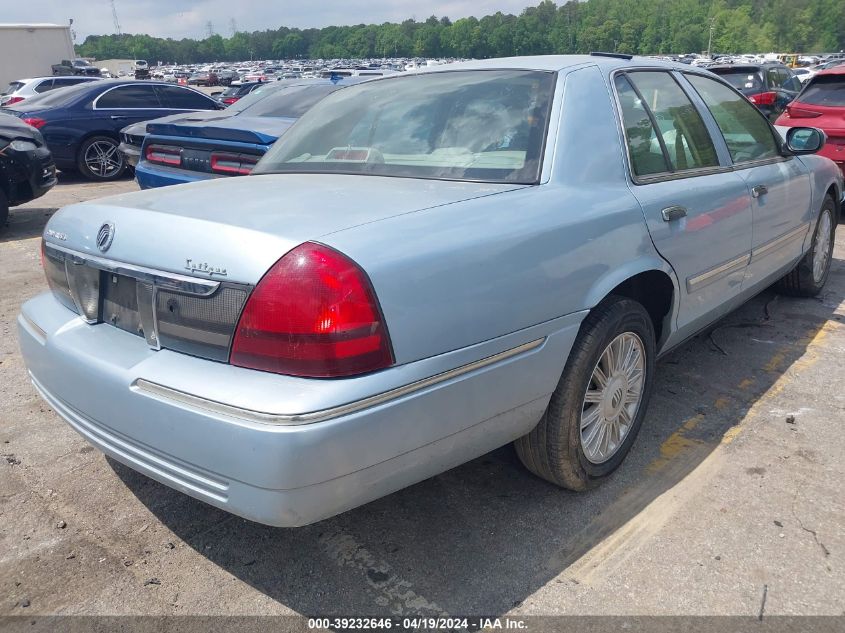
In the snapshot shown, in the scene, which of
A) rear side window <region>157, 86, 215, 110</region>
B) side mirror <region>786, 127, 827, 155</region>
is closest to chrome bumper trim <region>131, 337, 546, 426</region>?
side mirror <region>786, 127, 827, 155</region>

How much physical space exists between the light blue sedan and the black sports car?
17.5 feet

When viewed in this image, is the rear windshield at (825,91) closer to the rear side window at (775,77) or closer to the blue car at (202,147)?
the rear side window at (775,77)

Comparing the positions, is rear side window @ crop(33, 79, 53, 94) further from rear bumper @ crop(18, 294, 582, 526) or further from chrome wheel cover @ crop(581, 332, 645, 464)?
chrome wheel cover @ crop(581, 332, 645, 464)

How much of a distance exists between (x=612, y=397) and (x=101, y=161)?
10507mm

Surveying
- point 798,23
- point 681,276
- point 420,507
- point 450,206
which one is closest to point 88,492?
point 420,507

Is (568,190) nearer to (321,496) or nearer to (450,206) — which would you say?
(450,206)

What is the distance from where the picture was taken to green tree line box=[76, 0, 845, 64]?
3692 inches

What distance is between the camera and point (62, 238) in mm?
2578

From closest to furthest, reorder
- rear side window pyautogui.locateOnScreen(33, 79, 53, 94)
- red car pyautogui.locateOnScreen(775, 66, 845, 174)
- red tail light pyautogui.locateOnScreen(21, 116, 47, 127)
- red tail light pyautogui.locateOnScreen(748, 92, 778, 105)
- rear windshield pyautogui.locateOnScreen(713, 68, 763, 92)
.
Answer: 1. red car pyautogui.locateOnScreen(775, 66, 845, 174)
2. red tail light pyautogui.locateOnScreen(21, 116, 47, 127)
3. red tail light pyautogui.locateOnScreen(748, 92, 778, 105)
4. rear windshield pyautogui.locateOnScreen(713, 68, 763, 92)
5. rear side window pyautogui.locateOnScreen(33, 79, 53, 94)

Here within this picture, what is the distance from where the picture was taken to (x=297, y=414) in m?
1.88

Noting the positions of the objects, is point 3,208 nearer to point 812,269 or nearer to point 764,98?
point 812,269

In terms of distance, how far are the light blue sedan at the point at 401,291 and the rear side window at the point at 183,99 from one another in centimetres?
969

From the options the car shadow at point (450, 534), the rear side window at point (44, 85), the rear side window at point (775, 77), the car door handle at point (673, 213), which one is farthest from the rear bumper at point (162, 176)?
the rear side window at point (44, 85)

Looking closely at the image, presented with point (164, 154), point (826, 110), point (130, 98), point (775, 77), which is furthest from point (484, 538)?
point (775, 77)
